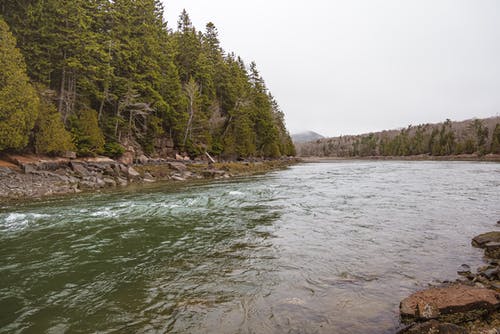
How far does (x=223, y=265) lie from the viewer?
690 cm

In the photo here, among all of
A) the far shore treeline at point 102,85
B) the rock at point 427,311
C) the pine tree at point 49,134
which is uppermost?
the far shore treeline at point 102,85

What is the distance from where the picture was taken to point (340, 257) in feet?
24.1

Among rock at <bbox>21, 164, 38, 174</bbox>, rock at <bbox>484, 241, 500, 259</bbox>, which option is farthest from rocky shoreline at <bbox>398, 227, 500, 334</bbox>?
rock at <bbox>21, 164, 38, 174</bbox>

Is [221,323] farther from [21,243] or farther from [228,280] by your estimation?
[21,243]

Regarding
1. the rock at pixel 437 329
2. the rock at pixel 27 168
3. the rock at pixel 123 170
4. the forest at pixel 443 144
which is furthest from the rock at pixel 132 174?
the forest at pixel 443 144

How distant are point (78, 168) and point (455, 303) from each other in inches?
998

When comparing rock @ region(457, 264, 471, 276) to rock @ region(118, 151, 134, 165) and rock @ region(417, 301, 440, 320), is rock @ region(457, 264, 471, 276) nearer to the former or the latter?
rock @ region(417, 301, 440, 320)

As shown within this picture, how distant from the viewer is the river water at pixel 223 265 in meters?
4.59

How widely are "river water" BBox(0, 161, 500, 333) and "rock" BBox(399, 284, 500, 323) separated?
0.33 m

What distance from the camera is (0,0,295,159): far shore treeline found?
21.1 m

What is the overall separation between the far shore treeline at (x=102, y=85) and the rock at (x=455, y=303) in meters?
24.6

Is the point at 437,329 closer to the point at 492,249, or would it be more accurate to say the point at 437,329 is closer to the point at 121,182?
the point at 492,249

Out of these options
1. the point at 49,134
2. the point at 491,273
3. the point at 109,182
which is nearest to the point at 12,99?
the point at 49,134

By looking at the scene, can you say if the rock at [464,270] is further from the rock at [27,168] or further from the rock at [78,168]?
the rock at [78,168]
